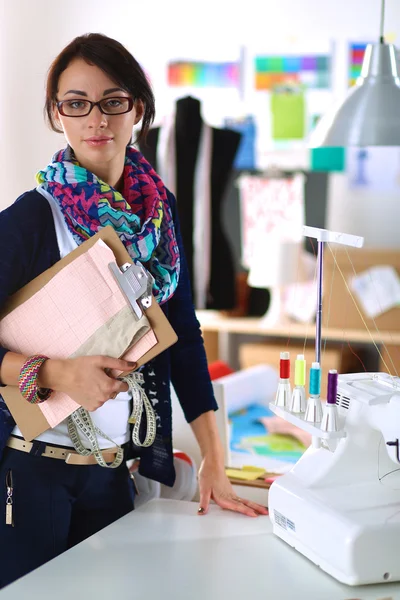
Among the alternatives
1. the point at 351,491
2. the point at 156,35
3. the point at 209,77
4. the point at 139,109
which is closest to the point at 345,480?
the point at 351,491

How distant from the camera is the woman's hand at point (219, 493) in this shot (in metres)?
1.58

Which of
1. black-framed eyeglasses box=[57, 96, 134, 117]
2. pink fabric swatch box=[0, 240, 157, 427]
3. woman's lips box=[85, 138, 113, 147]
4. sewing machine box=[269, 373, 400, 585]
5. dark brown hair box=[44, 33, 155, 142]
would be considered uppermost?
dark brown hair box=[44, 33, 155, 142]

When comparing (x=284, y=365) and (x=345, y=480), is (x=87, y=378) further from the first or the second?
(x=345, y=480)

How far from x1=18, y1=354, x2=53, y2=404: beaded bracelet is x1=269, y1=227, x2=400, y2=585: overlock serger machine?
415 mm

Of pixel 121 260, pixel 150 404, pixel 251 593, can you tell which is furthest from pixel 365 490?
pixel 121 260

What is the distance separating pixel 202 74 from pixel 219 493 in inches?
143

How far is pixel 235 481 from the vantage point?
6.05 ft

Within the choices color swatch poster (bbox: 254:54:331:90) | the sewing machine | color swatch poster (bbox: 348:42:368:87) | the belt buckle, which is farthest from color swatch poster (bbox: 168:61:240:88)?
the belt buckle

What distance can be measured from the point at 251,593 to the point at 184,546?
20 cm

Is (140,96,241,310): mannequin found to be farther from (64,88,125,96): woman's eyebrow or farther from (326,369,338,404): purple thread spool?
(326,369,338,404): purple thread spool

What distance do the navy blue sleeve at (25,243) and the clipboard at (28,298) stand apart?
22 mm

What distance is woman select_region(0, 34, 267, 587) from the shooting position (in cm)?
138

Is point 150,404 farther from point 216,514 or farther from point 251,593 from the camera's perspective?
point 251,593

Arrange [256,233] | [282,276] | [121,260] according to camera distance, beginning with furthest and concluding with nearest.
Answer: [256,233]
[282,276]
[121,260]
